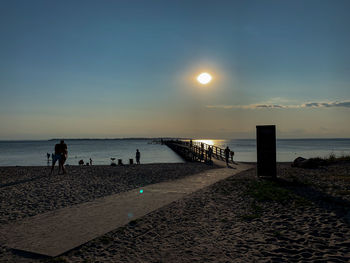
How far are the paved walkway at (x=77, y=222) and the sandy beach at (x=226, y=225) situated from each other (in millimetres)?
264

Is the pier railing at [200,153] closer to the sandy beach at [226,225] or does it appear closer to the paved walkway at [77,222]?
the sandy beach at [226,225]

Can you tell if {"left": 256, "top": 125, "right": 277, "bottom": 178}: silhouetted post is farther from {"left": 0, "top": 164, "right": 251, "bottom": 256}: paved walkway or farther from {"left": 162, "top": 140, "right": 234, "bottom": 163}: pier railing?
{"left": 162, "top": 140, "right": 234, "bottom": 163}: pier railing

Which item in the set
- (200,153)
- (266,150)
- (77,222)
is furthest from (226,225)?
(200,153)

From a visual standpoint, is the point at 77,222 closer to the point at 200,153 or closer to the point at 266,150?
→ the point at 266,150

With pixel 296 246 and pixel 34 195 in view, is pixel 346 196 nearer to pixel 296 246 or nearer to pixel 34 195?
pixel 296 246

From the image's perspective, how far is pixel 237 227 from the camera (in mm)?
5816

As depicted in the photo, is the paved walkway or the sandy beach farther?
the paved walkway

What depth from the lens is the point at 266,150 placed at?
12125mm

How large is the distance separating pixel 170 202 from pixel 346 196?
5280 mm

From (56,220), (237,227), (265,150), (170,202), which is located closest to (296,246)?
(237,227)

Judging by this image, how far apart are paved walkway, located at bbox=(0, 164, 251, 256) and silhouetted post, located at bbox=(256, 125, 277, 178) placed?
4.55 metres

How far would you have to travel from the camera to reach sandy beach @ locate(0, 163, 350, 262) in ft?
14.5

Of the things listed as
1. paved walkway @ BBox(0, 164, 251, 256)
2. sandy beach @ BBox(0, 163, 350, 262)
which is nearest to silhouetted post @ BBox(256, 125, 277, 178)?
sandy beach @ BBox(0, 163, 350, 262)

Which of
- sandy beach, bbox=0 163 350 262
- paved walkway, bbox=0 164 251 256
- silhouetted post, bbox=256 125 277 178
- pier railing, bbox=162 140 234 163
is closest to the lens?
sandy beach, bbox=0 163 350 262
